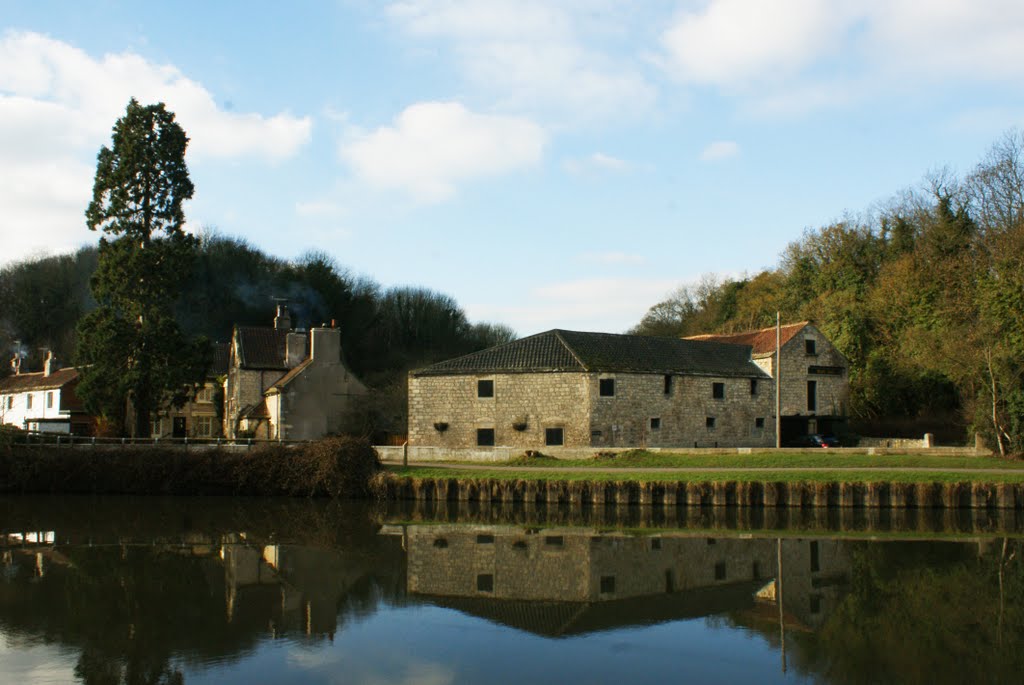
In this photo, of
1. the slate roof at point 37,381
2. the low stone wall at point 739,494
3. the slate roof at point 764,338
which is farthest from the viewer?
the slate roof at point 37,381

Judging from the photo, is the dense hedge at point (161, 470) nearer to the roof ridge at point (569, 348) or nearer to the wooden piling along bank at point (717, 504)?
the wooden piling along bank at point (717, 504)

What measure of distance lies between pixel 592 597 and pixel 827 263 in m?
41.6

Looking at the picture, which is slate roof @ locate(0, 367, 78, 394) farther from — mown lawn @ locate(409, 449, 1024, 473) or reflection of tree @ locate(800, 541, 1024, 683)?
reflection of tree @ locate(800, 541, 1024, 683)

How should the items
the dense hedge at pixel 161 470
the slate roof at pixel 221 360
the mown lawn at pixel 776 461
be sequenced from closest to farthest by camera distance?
the mown lawn at pixel 776 461 → the dense hedge at pixel 161 470 → the slate roof at pixel 221 360

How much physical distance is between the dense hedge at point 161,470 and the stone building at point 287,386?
28.7 feet

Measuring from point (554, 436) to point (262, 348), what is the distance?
55.8 ft

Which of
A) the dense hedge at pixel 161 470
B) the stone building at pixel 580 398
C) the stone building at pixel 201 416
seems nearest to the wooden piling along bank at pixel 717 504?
the dense hedge at pixel 161 470

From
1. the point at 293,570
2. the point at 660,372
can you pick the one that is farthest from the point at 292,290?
the point at 293,570

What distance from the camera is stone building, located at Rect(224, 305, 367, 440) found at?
126ft

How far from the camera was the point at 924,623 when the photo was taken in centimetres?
1182

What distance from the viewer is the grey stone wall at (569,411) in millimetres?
33500

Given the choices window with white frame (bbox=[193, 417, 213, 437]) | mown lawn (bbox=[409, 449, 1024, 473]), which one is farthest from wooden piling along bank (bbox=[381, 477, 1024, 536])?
window with white frame (bbox=[193, 417, 213, 437])

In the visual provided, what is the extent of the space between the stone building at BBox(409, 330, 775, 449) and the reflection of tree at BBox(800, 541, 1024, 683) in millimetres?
17174

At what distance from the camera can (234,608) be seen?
12.4 metres
